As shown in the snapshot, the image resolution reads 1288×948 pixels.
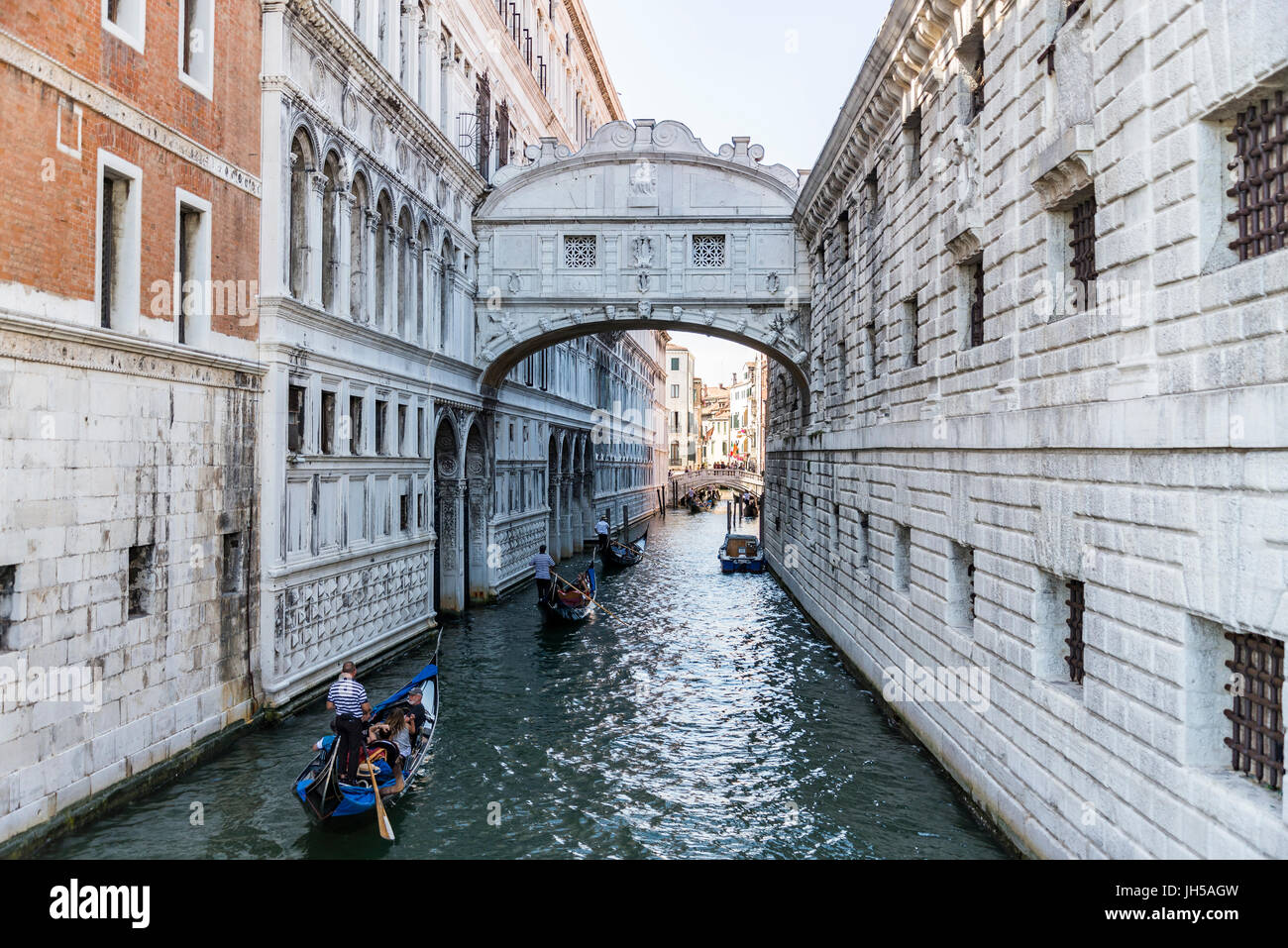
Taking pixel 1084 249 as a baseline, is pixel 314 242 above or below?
above

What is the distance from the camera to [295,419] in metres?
12.7

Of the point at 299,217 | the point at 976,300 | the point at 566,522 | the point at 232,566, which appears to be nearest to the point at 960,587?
the point at 976,300

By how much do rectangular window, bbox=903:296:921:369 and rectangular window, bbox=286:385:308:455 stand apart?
314 inches

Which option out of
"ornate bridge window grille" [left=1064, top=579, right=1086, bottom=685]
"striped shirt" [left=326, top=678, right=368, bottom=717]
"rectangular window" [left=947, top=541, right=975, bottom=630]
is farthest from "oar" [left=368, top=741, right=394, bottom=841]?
"rectangular window" [left=947, top=541, right=975, bottom=630]

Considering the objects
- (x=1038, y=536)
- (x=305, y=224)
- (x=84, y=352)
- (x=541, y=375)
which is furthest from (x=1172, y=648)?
(x=541, y=375)

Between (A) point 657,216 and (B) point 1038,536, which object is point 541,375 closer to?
(A) point 657,216

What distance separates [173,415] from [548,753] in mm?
5552

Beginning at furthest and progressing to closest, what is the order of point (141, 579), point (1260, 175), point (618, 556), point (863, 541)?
point (618, 556) → point (863, 541) → point (141, 579) → point (1260, 175)

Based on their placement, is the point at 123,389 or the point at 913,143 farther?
the point at 913,143

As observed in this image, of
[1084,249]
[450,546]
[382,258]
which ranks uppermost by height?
[382,258]

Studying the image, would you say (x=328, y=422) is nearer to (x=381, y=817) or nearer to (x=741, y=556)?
(x=381, y=817)

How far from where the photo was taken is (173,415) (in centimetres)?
1005

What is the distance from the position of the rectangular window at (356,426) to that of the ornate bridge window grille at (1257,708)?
1190cm

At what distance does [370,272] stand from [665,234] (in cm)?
749
